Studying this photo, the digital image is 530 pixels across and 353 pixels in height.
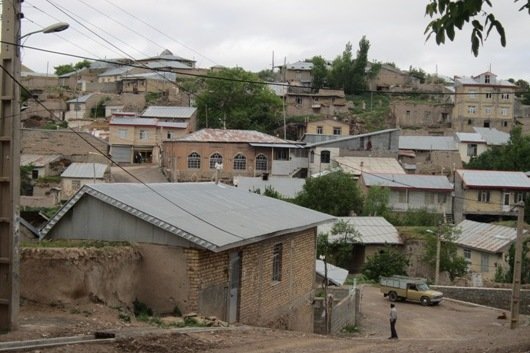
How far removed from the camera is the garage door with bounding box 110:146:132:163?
2405 inches

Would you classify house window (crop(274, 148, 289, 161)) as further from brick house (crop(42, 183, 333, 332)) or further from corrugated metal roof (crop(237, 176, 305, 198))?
brick house (crop(42, 183, 333, 332))

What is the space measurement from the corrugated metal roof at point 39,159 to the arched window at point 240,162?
1341 centimetres

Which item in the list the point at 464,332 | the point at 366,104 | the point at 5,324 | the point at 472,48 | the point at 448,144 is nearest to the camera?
the point at 472,48

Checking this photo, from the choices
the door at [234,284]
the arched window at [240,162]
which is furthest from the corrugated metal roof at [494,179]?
the door at [234,284]

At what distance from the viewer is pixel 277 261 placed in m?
17.4

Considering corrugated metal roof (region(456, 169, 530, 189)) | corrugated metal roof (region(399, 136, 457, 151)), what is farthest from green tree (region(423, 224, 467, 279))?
corrugated metal roof (region(399, 136, 457, 151))

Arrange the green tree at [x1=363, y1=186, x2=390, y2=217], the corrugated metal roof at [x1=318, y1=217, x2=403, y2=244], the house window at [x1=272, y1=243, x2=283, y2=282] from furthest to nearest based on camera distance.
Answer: the green tree at [x1=363, y1=186, x2=390, y2=217] → the corrugated metal roof at [x1=318, y1=217, x2=403, y2=244] → the house window at [x1=272, y1=243, x2=283, y2=282]

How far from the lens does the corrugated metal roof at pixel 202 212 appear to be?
1304 centimetres

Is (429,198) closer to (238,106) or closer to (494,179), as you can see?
(494,179)

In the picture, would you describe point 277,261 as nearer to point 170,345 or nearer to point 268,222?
point 268,222

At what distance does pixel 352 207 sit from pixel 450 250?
382 inches

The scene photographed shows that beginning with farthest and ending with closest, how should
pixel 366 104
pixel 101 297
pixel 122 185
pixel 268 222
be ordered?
pixel 366 104, pixel 268 222, pixel 122 185, pixel 101 297

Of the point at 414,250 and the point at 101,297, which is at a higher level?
the point at 101,297

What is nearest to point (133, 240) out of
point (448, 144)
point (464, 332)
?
point (464, 332)
